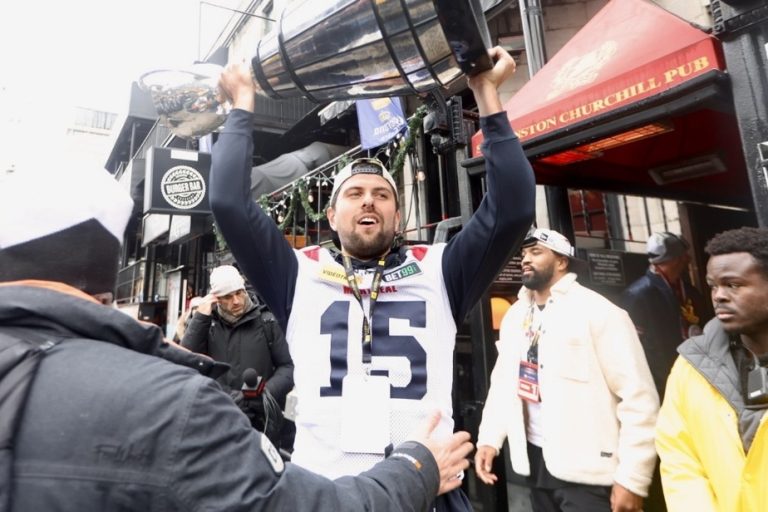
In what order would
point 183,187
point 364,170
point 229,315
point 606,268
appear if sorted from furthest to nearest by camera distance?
point 183,187
point 606,268
point 229,315
point 364,170

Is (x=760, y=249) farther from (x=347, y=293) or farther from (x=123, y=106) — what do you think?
(x=123, y=106)

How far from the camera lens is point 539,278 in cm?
346

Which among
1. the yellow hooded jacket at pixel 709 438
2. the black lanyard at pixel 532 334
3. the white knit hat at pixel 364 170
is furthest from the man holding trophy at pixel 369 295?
the black lanyard at pixel 532 334

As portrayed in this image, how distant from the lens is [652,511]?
3.57 m

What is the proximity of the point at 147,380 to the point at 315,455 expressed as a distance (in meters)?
1.04

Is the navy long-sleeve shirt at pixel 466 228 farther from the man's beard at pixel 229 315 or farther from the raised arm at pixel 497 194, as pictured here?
the man's beard at pixel 229 315

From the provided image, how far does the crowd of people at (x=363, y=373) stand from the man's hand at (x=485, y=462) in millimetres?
16

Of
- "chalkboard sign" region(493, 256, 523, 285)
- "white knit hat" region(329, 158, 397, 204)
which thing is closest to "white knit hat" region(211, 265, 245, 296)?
"chalkboard sign" region(493, 256, 523, 285)

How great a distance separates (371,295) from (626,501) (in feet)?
6.77

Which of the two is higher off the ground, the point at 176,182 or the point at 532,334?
the point at 176,182

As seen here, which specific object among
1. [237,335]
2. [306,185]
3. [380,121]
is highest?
[380,121]

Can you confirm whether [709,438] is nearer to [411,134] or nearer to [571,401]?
[571,401]

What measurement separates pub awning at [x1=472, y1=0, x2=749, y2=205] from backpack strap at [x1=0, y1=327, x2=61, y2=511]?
3.02 m

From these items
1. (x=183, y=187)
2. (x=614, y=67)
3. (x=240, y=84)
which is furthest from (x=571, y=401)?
(x=183, y=187)
